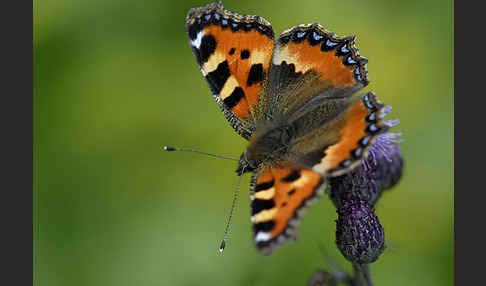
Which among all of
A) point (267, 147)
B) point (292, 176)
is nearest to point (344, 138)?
point (292, 176)

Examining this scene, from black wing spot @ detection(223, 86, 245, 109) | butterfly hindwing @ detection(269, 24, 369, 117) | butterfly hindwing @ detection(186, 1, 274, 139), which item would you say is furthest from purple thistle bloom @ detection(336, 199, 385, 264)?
black wing spot @ detection(223, 86, 245, 109)

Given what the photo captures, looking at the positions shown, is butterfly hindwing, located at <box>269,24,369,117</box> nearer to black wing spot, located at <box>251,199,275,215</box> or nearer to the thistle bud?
the thistle bud

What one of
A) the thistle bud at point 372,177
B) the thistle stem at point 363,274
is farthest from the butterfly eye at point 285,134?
the thistle stem at point 363,274

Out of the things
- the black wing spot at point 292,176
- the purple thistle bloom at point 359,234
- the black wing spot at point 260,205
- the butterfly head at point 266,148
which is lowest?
the purple thistle bloom at point 359,234

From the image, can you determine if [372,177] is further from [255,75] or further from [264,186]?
[255,75]

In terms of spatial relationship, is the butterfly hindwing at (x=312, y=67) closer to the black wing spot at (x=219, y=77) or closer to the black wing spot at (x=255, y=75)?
the black wing spot at (x=255, y=75)

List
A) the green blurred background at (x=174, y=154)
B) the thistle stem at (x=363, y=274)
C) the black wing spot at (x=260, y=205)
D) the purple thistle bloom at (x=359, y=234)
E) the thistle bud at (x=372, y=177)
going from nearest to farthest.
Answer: the black wing spot at (x=260, y=205)
the purple thistle bloom at (x=359, y=234)
the thistle stem at (x=363, y=274)
the thistle bud at (x=372, y=177)
the green blurred background at (x=174, y=154)

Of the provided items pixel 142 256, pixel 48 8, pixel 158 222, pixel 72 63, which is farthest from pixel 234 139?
pixel 48 8

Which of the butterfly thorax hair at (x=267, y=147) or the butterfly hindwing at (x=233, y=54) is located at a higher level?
the butterfly hindwing at (x=233, y=54)
